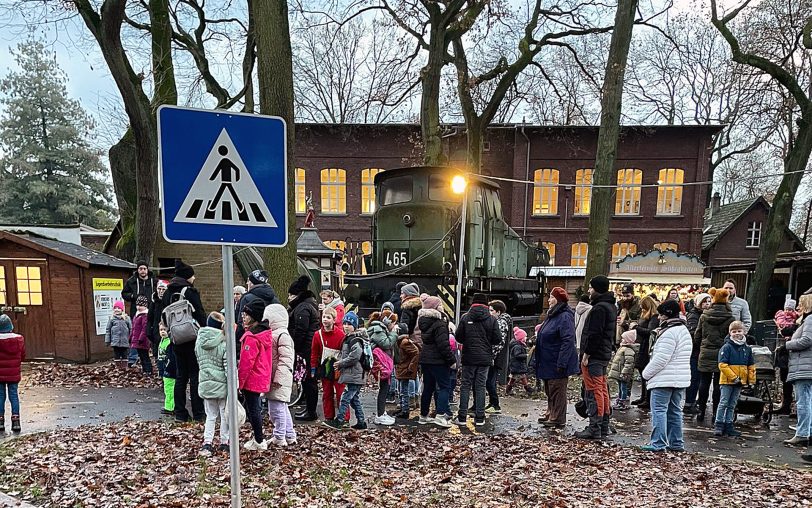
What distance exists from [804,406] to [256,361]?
6877 millimetres

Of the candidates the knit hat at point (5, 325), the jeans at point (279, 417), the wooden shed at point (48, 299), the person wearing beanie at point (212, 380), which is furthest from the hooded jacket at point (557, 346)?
the wooden shed at point (48, 299)

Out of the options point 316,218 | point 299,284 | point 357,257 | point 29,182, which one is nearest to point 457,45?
point 357,257

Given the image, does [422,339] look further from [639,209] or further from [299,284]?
[639,209]

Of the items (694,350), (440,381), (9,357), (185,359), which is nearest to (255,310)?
(185,359)

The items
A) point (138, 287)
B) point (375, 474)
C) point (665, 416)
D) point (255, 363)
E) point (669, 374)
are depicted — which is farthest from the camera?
point (138, 287)

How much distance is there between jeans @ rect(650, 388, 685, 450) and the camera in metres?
5.75

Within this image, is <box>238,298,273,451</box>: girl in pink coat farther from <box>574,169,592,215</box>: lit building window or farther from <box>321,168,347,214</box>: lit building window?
<box>574,169,592,215</box>: lit building window

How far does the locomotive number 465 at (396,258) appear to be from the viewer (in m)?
12.5

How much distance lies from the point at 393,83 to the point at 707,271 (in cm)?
1777

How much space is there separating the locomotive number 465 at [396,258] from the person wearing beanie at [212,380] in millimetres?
7423

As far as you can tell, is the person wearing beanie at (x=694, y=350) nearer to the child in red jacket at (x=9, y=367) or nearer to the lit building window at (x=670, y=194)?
the child in red jacket at (x=9, y=367)

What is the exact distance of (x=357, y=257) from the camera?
15617 mm

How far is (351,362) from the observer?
616cm

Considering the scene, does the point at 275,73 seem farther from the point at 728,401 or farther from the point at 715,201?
the point at 715,201
